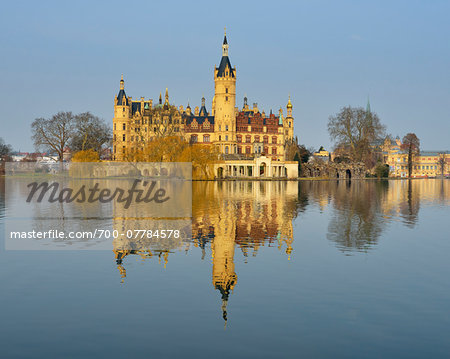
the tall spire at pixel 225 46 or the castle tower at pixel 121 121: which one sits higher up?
the tall spire at pixel 225 46

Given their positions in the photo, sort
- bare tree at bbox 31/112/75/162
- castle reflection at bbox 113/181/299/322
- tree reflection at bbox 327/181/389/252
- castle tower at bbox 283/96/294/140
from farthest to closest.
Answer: castle tower at bbox 283/96/294/140
bare tree at bbox 31/112/75/162
tree reflection at bbox 327/181/389/252
castle reflection at bbox 113/181/299/322

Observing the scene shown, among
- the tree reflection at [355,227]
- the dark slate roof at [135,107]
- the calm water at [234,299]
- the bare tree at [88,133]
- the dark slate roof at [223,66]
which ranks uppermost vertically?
the dark slate roof at [223,66]

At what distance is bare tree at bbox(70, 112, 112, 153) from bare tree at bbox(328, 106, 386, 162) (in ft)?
160

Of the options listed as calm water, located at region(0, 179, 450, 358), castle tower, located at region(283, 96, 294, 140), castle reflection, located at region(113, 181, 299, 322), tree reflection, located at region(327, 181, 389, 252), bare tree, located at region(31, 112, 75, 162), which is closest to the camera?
calm water, located at region(0, 179, 450, 358)

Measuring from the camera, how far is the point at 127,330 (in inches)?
411

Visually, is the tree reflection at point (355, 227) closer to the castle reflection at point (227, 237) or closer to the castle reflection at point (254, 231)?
the castle reflection at point (254, 231)

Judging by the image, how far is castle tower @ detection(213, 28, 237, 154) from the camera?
124 meters

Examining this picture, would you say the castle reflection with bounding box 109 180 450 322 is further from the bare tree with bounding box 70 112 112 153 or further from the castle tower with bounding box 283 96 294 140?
the castle tower with bounding box 283 96 294 140

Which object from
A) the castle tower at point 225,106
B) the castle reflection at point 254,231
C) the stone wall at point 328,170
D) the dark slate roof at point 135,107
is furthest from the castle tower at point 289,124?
the castle reflection at point 254,231

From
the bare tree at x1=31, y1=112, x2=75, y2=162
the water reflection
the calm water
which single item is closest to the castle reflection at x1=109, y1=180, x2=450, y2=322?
the water reflection

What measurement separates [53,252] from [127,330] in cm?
952

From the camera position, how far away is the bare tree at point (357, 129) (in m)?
109

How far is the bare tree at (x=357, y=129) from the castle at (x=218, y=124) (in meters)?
16.6

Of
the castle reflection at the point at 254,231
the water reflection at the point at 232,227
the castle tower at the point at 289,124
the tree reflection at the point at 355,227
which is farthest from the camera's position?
the castle tower at the point at 289,124
